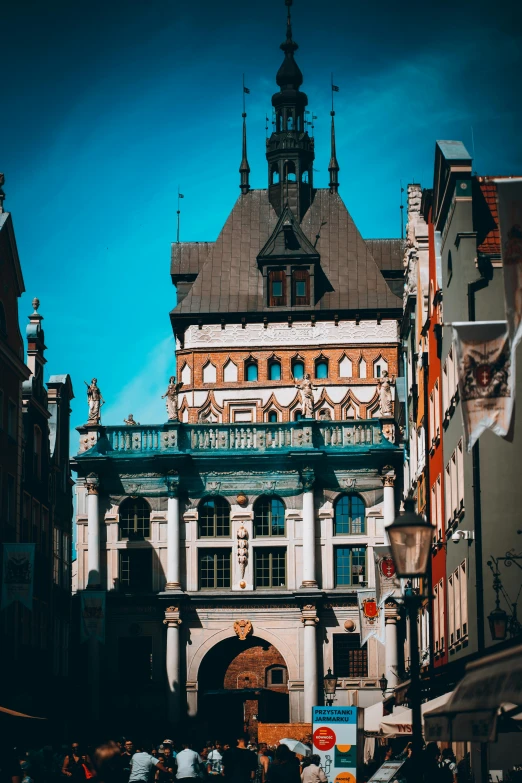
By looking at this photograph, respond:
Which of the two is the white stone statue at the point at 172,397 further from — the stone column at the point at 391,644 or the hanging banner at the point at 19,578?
the hanging banner at the point at 19,578

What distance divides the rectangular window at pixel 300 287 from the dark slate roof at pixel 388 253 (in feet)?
26.3

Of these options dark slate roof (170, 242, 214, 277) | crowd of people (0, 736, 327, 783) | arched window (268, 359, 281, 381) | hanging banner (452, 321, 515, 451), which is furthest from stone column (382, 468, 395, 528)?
hanging banner (452, 321, 515, 451)

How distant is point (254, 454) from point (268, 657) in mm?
9426

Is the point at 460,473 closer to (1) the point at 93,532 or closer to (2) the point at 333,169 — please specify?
(1) the point at 93,532

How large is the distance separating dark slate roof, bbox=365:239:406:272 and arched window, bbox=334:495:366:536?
3648 cm

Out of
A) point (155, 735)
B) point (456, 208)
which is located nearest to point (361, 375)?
point (155, 735)

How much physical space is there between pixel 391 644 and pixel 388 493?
6719 millimetres

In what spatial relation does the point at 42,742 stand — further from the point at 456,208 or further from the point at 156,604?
the point at 456,208

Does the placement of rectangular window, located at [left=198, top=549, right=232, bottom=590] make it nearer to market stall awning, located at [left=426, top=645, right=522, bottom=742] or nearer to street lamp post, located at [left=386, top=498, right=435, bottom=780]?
market stall awning, located at [left=426, top=645, right=522, bottom=742]

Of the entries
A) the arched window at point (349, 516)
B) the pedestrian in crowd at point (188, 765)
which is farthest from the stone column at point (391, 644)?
the pedestrian in crowd at point (188, 765)

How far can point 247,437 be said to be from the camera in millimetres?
70312

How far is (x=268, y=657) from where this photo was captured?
70438 millimetres

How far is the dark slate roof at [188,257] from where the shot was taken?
342ft

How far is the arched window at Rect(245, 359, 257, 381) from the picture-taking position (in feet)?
308
